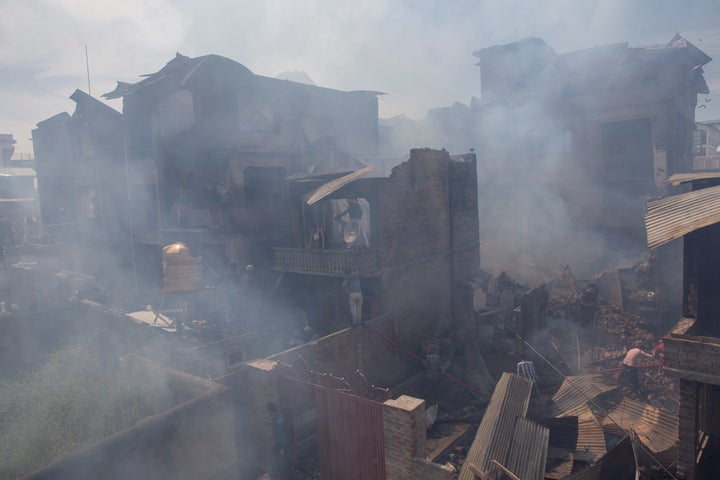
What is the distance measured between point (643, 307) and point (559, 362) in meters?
5.90

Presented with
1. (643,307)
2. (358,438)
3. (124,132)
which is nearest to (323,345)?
(358,438)

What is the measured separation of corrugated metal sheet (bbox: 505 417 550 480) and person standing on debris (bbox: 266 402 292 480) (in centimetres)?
472

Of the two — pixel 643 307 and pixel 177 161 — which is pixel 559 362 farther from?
pixel 177 161

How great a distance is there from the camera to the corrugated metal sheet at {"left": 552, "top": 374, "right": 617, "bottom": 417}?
12.8m

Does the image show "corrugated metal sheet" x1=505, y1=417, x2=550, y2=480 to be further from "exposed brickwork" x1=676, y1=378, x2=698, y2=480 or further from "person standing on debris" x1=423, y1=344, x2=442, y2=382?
"person standing on debris" x1=423, y1=344, x2=442, y2=382

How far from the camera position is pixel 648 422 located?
11.3 m

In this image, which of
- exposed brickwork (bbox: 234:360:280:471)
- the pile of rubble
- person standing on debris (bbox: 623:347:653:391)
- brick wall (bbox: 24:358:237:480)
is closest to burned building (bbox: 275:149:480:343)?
the pile of rubble

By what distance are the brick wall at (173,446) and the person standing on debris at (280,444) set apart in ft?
2.89

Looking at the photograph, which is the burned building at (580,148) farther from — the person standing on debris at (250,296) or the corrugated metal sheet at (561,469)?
the corrugated metal sheet at (561,469)

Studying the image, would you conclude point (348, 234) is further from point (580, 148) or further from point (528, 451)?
point (580, 148)

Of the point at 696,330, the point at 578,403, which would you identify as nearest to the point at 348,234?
the point at 578,403

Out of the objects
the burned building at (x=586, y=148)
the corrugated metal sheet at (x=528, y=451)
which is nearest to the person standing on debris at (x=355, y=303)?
the corrugated metal sheet at (x=528, y=451)

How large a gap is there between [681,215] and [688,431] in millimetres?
4151

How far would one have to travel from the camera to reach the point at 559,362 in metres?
16.8
